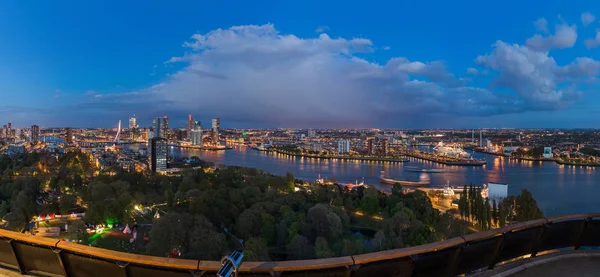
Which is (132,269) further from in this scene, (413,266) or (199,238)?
(199,238)

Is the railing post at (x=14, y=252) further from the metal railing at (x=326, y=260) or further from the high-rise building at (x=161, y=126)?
the high-rise building at (x=161, y=126)

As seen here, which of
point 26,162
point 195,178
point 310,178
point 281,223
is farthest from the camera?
point 310,178

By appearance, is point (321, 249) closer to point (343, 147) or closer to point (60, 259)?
point (60, 259)

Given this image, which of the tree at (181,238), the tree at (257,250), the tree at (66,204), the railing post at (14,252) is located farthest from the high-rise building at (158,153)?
the railing post at (14,252)

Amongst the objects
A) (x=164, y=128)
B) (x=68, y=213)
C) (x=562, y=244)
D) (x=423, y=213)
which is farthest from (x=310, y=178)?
(x=164, y=128)

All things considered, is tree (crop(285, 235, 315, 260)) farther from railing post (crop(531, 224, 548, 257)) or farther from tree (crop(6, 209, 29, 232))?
tree (crop(6, 209, 29, 232))

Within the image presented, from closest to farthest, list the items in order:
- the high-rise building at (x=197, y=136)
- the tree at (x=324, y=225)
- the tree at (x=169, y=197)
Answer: the tree at (x=324, y=225), the tree at (x=169, y=197), the high-rise building at (x=197, y=136)
